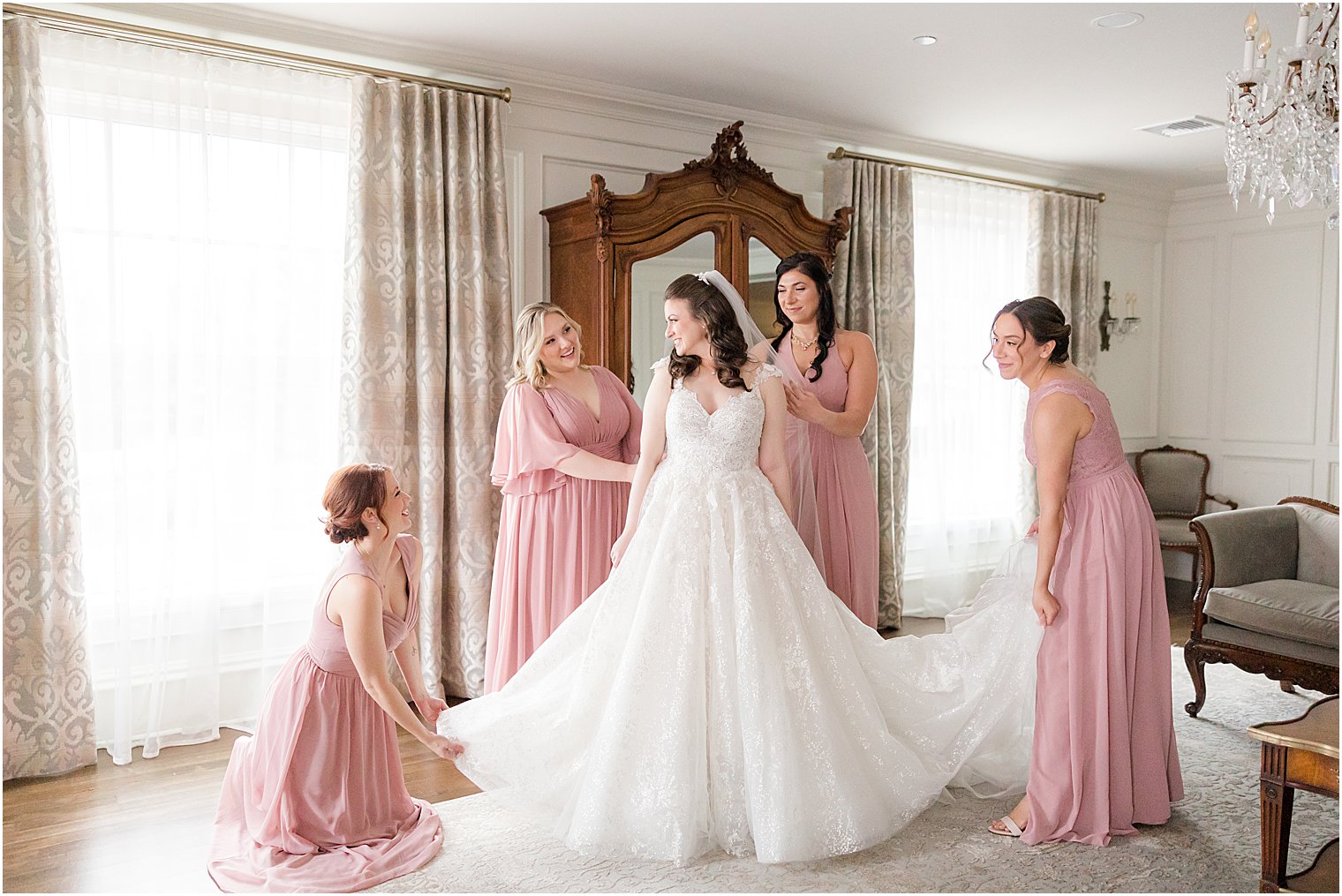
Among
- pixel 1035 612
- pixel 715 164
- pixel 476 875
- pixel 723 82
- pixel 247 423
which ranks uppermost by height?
pixel 723 82

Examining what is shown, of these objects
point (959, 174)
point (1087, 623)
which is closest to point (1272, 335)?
point (959, 174)

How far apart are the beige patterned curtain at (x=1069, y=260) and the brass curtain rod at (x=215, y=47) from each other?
3448 mm

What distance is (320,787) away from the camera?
255 cm

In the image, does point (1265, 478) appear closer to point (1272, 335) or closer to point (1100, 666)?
point (1272, 335)

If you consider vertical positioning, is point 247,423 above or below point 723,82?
below

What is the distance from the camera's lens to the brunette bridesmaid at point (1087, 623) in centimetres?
272

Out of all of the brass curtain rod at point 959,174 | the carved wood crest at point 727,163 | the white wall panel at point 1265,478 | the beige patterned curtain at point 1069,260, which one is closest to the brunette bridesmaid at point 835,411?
the carved wood crest at point 727,163

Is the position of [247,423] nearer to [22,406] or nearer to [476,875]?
[22,406]

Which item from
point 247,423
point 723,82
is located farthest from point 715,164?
point 247,423

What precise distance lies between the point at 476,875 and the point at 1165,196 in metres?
6.25

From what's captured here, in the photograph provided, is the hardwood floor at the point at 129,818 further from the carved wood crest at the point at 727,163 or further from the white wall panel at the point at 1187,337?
the white wall panel at the point at 1187,337

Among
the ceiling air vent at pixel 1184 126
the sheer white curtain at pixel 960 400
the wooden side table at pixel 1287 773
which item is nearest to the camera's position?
the wooden side table at pixel 1287 773

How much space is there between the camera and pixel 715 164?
4.21m

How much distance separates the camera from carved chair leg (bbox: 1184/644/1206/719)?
12.8 ft
